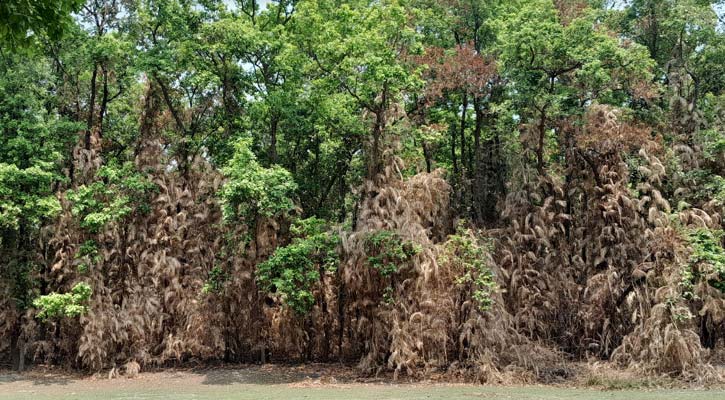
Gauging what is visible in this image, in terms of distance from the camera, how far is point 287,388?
52.9 ft

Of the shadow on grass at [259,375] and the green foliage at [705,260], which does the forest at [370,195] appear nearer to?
the green foliage at [705,260]

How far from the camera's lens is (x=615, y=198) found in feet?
59.7

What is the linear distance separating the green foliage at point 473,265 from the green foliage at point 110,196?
984 centimetres

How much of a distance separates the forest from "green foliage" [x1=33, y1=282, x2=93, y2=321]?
0.09 m

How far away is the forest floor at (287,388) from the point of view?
14.0 m

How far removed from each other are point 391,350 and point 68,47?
14.6 m

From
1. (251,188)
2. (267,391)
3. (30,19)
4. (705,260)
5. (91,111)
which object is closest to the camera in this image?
(30,19)

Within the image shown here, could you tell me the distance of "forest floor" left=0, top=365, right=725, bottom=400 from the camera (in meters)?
14.0

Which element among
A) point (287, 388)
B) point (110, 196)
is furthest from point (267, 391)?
point (110, 196)

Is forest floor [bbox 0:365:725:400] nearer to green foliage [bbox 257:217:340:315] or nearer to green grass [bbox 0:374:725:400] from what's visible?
green grass [bbox 0:374:725:400]

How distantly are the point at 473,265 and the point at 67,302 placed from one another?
11562 mm

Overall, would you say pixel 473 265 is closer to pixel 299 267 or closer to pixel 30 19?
pixel 299 267

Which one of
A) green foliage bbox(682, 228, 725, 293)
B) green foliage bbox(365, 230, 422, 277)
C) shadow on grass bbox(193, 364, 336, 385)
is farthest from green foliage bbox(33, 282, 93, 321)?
green foliage bbox(682, 228, 725, 293)

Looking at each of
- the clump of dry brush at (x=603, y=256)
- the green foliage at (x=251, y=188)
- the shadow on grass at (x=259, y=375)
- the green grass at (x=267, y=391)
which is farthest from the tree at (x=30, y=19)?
the clump of dry brush at (x=603, y=256)
